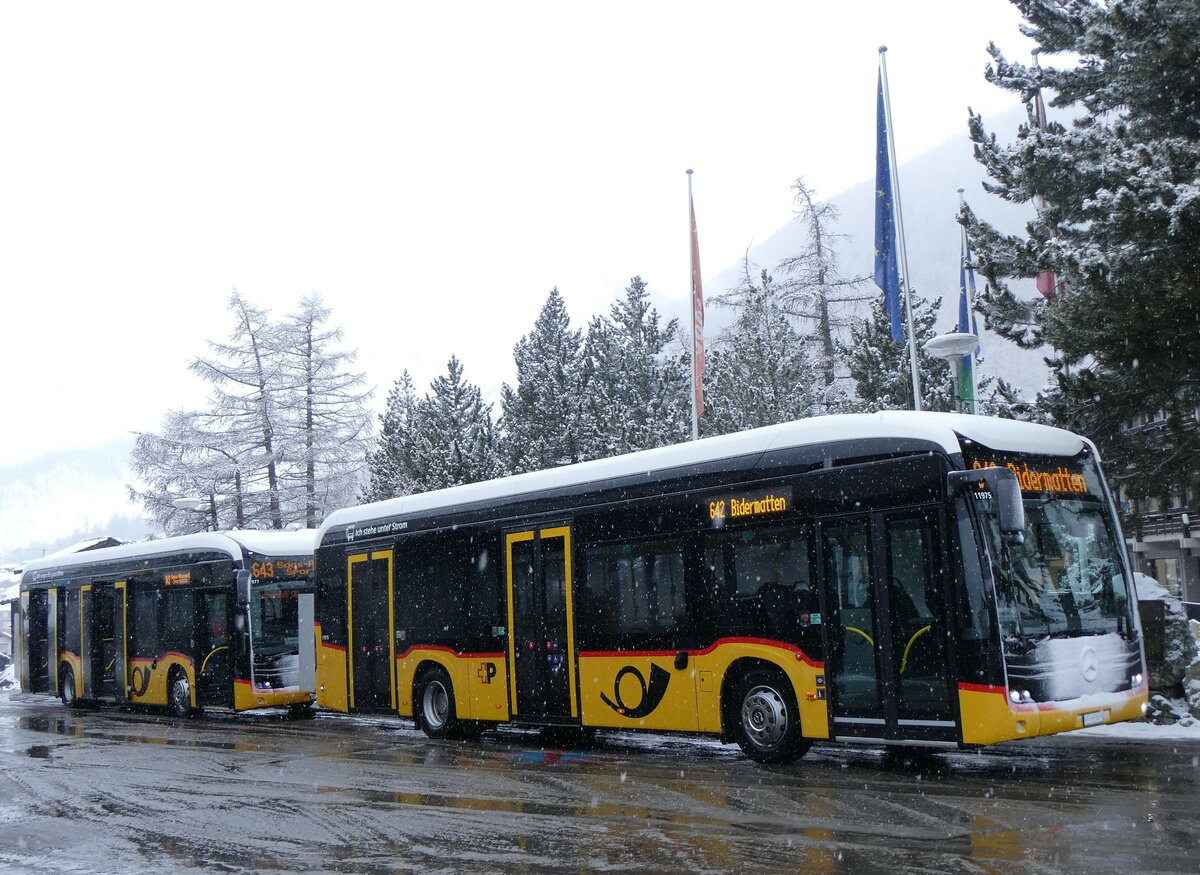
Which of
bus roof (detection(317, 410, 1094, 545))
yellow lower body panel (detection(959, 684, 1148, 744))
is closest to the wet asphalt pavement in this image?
yellow lower body panel (detection(959, 684, 1148, 744))

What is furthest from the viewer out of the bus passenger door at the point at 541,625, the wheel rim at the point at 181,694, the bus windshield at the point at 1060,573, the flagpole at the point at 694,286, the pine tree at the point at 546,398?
the pine tree at the point at 546,398

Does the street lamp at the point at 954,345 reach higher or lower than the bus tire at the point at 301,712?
higher

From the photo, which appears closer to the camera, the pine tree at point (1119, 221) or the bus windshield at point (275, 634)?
the pine tree at point (1119, 221)

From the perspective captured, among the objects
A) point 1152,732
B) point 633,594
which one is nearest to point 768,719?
point 633,594

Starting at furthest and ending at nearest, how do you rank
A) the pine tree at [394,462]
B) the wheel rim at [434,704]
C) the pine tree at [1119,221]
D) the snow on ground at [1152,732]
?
the pine tree at [394,462] → the wheel rim at [434,704] → the pine tree at [1119,221] → the snow on ground at [1152,732]

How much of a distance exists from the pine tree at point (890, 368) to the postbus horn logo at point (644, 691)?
18147 mm

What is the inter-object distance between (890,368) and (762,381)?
5.39m

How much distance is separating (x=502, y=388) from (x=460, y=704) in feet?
110

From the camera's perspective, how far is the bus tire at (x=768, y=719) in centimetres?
1175

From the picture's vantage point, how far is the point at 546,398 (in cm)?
4569

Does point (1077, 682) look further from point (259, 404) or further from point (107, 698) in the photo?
point (259, 404)

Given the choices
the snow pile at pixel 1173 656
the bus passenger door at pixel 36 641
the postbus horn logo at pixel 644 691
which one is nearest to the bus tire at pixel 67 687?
the bus passenger door at pixel 36 641

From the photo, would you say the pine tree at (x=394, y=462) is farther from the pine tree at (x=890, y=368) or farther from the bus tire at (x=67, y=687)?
the pine tree at (x=890, y=368)

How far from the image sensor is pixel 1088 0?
19469 mm
